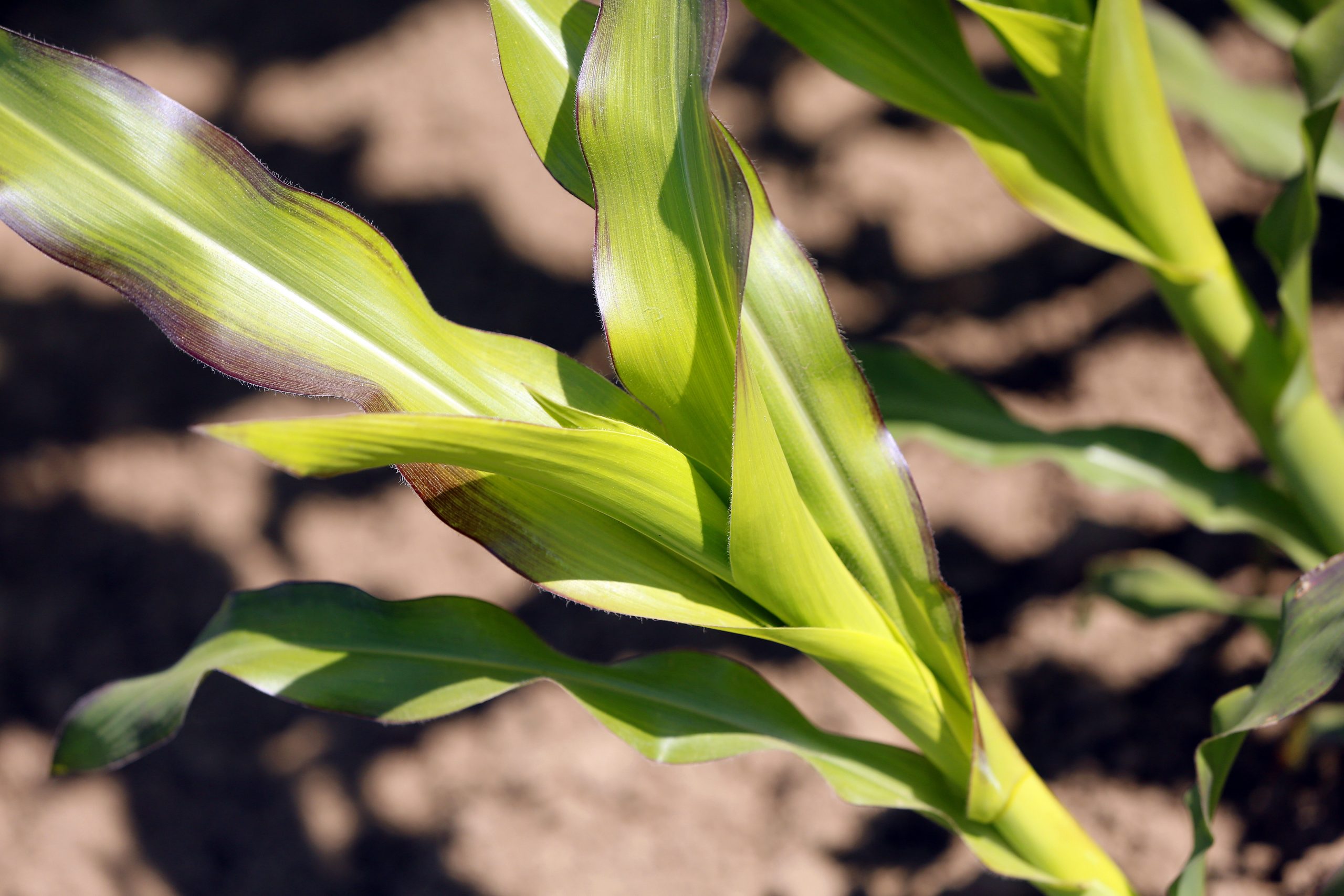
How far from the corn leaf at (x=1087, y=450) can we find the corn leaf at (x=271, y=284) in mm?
550

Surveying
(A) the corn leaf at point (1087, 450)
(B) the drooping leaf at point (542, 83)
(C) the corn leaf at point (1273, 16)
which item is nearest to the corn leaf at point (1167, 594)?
(A) the corn leaf at point (1087, 450)

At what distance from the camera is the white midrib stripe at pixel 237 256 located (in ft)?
1.90

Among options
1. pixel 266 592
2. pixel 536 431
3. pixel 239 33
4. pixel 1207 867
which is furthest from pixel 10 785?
pixel 1207 867

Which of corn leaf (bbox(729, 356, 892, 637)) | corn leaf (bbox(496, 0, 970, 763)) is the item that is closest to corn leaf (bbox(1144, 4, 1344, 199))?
corn leaf (bbox(496, 0, 970, 763))

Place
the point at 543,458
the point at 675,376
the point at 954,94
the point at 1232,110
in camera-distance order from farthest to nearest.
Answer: the point at 1232,110 → the point at 954,94 → the point at 675,376 → the point at 543,458

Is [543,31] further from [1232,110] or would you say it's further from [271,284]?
[1232,110]

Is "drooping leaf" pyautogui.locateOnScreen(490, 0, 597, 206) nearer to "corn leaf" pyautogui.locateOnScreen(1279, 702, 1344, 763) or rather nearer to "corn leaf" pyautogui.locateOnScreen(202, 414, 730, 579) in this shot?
"corn leaf" pyautogui.locateOnScreen(202, 414, 730, 579)

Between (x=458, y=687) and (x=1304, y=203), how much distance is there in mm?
879

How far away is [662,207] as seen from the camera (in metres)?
0.61

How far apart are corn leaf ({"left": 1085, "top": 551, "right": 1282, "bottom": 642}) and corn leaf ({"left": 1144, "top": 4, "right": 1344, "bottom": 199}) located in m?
0.52

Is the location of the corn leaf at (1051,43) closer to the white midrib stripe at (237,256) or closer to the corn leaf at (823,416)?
the corn leaf at (823,416)

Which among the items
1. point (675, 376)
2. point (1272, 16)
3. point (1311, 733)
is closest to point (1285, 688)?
point (675, 376)

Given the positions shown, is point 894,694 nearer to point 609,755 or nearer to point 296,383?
point 296,383

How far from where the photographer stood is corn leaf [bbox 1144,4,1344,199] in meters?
1.11
